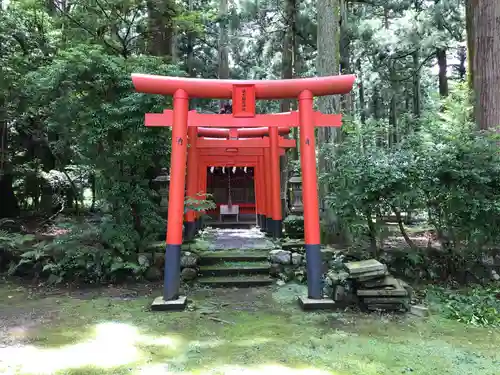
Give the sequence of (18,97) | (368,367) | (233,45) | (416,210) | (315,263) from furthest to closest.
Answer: (233,45) → (18,97) → (416,210) → (315,263) → (368,367)

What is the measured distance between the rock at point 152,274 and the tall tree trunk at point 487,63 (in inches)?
262

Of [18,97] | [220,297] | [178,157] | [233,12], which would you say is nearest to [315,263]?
[220,297]

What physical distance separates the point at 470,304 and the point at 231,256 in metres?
4.01

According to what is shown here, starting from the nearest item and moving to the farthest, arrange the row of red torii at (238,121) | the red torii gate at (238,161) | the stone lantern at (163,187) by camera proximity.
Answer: the row of red torii at (238,121), the stone lantern at (163,187), the red torii gate at (238,161)

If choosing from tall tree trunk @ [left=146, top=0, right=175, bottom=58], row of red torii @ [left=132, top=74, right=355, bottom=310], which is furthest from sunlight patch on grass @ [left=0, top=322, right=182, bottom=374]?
tall tree trunk @ [left=146, top=0, right=175, bottom=58]

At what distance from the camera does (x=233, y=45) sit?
20.0m

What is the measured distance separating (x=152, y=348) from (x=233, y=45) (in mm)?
18807

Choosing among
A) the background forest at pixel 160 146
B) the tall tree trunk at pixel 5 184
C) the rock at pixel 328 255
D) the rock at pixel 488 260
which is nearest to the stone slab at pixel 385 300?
the background forest at pixel 160 146

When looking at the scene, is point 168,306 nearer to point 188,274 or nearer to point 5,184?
point 188,274

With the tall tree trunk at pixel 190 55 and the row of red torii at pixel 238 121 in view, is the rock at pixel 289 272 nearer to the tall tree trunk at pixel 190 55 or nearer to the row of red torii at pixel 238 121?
the row of red torii at pixel 238 121

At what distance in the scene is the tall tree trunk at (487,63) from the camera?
22.5ft

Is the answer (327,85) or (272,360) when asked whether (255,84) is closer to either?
(327,85)

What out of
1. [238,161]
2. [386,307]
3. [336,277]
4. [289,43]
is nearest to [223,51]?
[289,43]

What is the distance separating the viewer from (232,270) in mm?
6750
